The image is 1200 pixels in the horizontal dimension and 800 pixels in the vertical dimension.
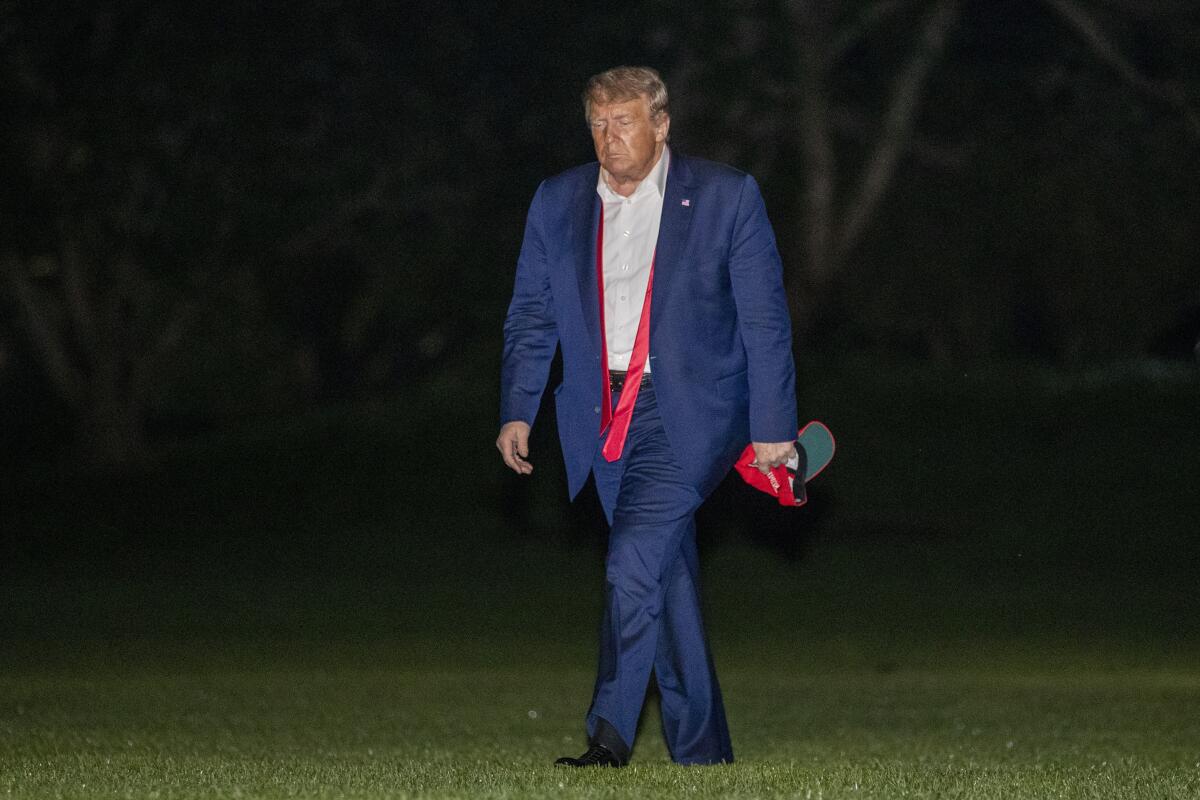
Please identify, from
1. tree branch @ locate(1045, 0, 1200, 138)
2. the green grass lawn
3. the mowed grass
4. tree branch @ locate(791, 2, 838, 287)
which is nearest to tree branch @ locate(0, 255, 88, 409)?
the green grass lawn

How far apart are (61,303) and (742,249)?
22.5 meters

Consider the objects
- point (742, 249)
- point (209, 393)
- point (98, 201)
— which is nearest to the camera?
point (742, 249)

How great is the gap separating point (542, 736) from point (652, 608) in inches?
89.9

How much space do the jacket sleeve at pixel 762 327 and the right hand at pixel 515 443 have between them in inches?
27.0

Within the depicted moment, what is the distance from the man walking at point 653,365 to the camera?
21.0ft

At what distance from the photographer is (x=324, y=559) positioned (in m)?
19.8

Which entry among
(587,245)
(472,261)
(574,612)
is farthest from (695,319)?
(472,261)

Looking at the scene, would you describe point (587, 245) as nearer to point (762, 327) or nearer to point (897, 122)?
point (762, 327)

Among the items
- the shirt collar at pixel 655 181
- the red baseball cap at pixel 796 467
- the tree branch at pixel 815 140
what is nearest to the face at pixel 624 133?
the shirt collar at pixel 655 181

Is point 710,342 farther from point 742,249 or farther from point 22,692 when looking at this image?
point 22,692

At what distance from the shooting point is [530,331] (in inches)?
264

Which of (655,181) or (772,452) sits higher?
(655,181)

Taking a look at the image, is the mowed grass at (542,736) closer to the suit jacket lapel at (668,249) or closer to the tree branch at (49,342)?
the suit jacket lapel at (668,249)

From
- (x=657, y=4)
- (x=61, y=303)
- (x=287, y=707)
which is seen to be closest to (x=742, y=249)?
(x=287, y=707)
